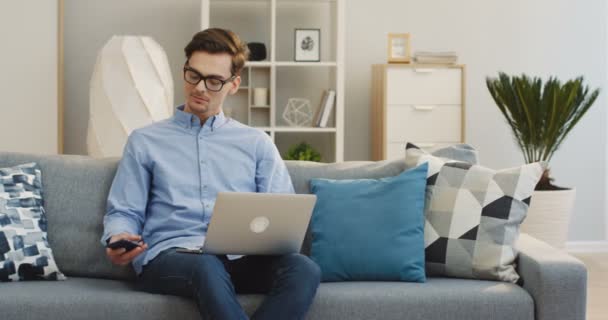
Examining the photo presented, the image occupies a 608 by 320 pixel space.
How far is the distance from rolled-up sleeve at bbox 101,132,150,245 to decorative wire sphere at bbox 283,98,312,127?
96.2 inches

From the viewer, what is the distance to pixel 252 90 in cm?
505

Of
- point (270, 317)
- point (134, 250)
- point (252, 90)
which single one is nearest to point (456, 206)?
point (270, 317)

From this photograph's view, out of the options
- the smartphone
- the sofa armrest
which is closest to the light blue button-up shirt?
the smartphone

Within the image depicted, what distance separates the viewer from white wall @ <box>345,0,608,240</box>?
17.3 ft

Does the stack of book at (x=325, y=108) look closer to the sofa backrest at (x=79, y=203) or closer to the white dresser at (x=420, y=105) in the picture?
the white dresser at (x=420, y=105)

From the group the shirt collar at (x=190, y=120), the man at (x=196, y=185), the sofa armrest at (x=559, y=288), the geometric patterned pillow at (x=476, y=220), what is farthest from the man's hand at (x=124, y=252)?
the sofa armrest at (x=559, y=288)

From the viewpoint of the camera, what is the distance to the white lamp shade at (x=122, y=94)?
407 cm

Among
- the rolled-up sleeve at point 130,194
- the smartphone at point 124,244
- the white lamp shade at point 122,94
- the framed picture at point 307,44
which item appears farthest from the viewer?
the framed picture at point 307,44

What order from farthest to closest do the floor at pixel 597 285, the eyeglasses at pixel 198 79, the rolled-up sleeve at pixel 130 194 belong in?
the floor at pixel 597 285
the eyeglasses at pixel 198 79
the rolled-up sleeve at pixel 130 194

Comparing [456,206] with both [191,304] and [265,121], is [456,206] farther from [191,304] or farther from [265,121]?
[265,121]

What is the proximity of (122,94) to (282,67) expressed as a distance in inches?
55.1

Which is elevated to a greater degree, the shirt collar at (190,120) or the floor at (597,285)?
the shirt collar at (190,120)

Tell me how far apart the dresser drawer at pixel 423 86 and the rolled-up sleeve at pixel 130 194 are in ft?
8.12

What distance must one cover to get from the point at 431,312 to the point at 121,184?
3.32ft
